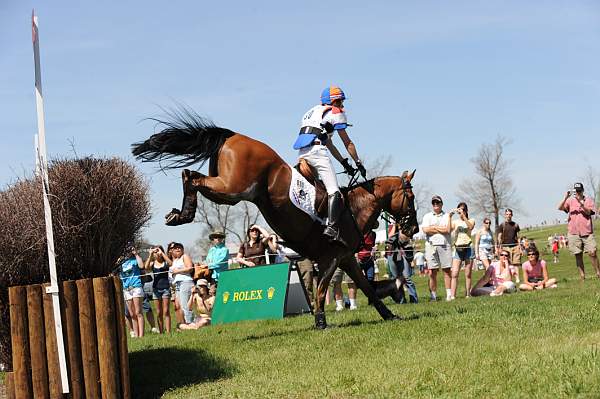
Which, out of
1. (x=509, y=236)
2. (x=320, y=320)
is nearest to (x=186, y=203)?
(x=320, y=320)

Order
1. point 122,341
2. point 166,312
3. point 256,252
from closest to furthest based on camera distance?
point 122,341
point 166,312
point 256,252

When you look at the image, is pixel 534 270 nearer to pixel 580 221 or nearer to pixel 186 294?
pixel 580 221

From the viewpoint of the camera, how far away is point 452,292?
1661 centimetres

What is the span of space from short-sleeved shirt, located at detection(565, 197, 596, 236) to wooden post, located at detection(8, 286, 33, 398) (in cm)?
1409

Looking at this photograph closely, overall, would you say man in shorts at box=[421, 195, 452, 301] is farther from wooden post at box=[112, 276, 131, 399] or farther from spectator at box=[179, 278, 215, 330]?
wooden post at box=[112, 276, 131, 399]

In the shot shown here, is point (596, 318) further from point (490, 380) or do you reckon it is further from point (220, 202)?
point (220, 202)

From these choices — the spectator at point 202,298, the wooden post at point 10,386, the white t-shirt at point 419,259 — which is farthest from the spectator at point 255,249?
the white t-shirt at point 419,259

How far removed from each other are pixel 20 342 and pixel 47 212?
119 cm

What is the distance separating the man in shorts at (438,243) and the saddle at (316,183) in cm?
681

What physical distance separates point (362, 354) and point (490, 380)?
2.02 metres

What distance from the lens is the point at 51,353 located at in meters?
7.02

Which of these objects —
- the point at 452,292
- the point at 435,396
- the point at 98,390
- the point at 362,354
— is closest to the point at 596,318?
the point at 362,354

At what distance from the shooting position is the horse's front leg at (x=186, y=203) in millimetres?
8930

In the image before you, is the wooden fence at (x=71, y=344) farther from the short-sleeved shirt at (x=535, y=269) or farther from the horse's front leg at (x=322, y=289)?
the short-sleeved shirt at (x=535, y=269)
